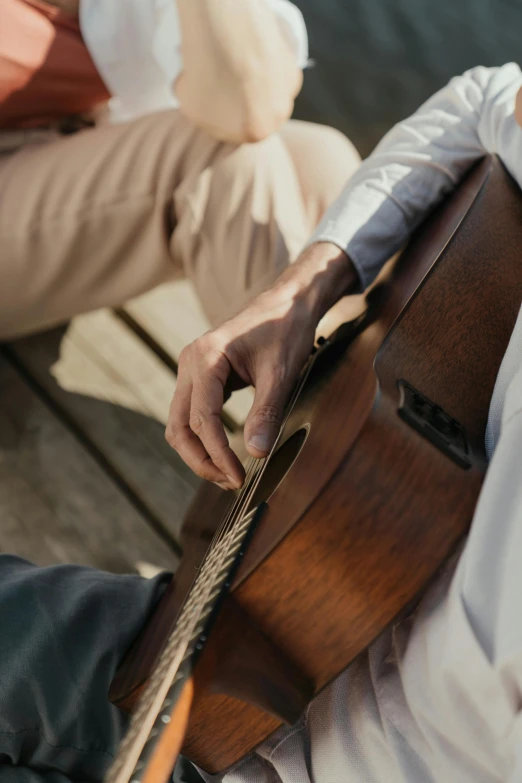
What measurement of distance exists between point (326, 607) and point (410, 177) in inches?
20.3

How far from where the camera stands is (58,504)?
1.05 metres

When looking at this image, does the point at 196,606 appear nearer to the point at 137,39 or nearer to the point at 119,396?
the point at 119,396

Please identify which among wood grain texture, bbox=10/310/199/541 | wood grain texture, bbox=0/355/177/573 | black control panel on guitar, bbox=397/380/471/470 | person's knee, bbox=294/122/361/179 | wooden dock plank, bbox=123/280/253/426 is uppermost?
black control panel on guitar, bbox=397/380/471/470

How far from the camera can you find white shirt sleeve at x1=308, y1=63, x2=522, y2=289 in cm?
81

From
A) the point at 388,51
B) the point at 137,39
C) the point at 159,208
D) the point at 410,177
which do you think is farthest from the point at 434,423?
the point at 388,51

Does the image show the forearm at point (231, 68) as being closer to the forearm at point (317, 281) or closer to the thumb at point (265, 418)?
the forearm at point (317, 281)

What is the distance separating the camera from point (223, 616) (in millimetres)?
490

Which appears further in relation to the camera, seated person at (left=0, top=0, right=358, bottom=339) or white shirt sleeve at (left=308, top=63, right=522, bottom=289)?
seated person at (left=0, top=0, right=358, bottom=339)

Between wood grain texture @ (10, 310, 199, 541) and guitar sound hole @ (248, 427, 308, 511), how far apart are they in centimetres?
45

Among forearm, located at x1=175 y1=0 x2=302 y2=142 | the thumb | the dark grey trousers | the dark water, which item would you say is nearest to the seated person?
forearm, located at x1=175 y1=0 x2=302 y2=142

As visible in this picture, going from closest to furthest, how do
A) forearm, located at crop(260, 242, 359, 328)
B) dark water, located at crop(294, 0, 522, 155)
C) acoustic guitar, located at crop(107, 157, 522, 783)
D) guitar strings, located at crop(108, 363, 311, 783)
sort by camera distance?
1. guitar strings, located at crop(108, 363, 311, 783)
2. acoustic guitar, located at crop(107, 157, 522, 783)
3. forearm, located at crop(260, 242, 359, 328)
4. dark water, located at crop(294, 0, 522, 155)

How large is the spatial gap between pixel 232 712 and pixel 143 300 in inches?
35.6

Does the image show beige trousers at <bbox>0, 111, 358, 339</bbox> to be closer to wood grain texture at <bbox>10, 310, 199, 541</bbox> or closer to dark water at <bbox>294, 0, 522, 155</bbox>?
wood grain texture at <bbox>10, 310, 199, 541</bbox>

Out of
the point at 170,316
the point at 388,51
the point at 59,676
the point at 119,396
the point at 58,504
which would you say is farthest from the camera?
the point at 388,51
